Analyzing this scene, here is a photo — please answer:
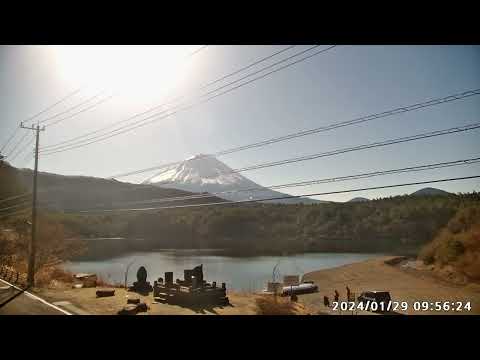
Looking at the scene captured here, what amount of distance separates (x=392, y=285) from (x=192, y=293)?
2986 cm

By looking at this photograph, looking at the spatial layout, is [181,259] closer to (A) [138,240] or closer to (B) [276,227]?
(A) [138,240]

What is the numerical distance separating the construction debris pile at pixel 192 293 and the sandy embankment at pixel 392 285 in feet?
28.4

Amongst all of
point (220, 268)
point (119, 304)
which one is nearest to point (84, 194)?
point (220, 268)

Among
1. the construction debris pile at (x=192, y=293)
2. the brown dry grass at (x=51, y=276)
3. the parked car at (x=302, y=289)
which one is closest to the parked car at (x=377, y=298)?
the construction debris pile at (x=192, y=293)

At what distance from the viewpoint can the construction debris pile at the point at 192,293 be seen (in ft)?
57.2

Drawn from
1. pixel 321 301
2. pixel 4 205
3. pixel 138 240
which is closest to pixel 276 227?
pixel 138 240

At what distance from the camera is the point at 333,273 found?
5394cm

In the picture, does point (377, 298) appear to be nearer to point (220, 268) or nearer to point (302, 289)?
point (302, 289)

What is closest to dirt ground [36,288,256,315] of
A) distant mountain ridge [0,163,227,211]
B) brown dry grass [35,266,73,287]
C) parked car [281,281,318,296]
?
brown dry grass [35,266,73,287]

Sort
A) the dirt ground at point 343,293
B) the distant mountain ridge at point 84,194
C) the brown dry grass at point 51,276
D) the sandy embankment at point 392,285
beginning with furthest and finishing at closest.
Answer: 1. the distant mountain ridge at point 84,194
2. the sandy embankment at point 392,285
3. the brown dry grass at point 51,276
4. the dirt ground at point 343,293

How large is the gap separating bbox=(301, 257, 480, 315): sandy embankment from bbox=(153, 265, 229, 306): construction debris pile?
8660 mm

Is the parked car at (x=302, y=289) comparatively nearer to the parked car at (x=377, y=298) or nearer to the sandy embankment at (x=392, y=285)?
the sandy embankment at (x=392, y=285)

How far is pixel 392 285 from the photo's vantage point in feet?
129
